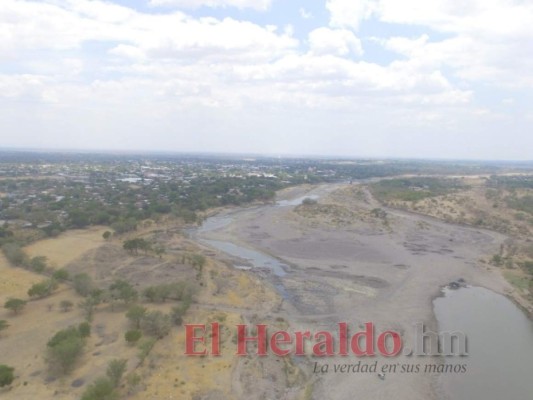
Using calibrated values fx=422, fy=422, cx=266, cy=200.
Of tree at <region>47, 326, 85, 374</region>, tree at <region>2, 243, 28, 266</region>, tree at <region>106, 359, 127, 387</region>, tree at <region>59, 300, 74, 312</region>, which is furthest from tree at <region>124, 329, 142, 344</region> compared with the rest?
tree at <region>2, 243, 28, 266</region>

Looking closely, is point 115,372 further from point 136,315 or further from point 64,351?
point 136,315

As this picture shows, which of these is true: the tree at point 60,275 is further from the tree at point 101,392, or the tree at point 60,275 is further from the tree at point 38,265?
the tree at point 101,392

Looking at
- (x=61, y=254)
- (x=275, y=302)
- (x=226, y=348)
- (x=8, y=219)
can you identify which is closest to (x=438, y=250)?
(x=275, y=302)

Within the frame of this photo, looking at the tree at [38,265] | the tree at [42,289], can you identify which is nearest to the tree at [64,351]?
the tree at [42,289]

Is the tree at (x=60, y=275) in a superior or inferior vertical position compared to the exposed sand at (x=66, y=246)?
superior

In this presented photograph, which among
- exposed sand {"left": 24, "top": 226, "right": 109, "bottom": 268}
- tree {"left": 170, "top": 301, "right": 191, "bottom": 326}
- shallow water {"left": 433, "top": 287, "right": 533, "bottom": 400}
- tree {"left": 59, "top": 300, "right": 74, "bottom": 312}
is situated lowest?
shallow water {"left": 433, "top": 287, "right": 533, "bottom": 400}

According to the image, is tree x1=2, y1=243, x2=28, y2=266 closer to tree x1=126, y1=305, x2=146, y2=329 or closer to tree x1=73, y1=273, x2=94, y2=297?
tree x1=73, y1=273, x2=94, y2=297

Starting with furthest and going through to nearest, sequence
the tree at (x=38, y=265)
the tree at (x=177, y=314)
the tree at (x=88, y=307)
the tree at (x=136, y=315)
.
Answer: the tree at (x=38, y=265) < the tree at (x=88, y=307) < the tree at (x=177, y=314) < the tree at (x=136, y=315)

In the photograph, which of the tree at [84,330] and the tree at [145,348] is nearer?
the tree at [145,348]
